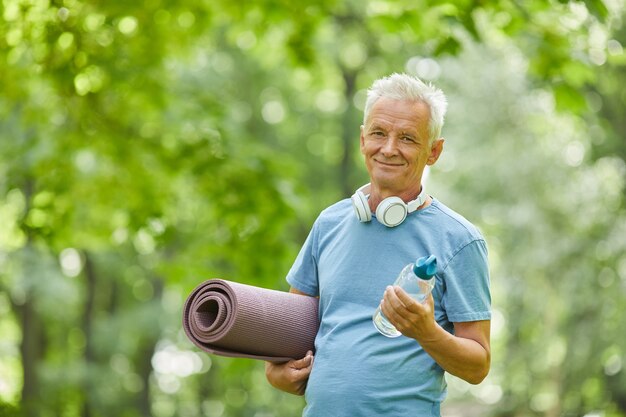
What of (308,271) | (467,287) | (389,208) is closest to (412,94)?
(389,208)

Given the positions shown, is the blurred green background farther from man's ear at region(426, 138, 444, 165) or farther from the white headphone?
the white headphone

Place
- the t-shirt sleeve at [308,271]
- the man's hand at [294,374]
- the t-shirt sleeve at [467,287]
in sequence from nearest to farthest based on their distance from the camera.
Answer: the t-shirt sleeve at [467,287] → the man's hand at [294,374] → the t-shirt sleeve at [308,271]

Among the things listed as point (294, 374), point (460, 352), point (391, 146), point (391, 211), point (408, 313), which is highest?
point (391, 146)

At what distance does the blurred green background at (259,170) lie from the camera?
314 inches

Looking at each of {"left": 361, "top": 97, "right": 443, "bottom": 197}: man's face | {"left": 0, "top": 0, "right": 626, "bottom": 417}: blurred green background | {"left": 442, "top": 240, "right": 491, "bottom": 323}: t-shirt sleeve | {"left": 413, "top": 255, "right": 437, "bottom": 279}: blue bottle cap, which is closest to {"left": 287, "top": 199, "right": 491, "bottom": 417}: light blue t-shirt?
{"left": 442, "top": 240, "right": 491, "bottom": 323}: t-shirt sleeve

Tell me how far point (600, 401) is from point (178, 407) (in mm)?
16958

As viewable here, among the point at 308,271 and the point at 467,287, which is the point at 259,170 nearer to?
the point at 308,271

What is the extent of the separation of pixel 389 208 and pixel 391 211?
11 mm

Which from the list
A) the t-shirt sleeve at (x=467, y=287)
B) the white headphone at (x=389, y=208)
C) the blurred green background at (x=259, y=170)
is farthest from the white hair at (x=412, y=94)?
the blurred green background at (x=259, y=170)

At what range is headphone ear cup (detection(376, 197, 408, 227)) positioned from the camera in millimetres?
2891

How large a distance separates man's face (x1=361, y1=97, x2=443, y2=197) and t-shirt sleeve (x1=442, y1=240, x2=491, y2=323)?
265 mm

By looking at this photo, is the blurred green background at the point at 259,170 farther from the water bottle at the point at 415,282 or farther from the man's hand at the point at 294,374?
the water bottle at the point at 415,282

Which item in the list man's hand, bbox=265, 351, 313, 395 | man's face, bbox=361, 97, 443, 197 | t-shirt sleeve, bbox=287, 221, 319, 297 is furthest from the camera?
t-shirt sleeve, bbox=287, 221, 319, 297

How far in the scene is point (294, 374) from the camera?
3.05 meters
